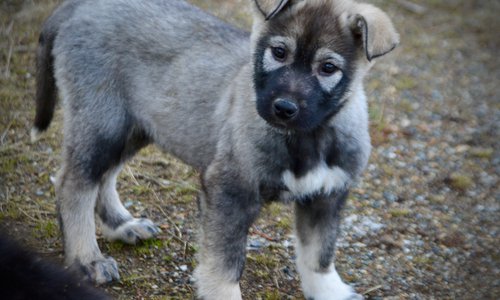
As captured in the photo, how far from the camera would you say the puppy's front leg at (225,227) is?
Result: 141 inches

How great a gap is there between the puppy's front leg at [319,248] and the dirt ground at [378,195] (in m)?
0.19

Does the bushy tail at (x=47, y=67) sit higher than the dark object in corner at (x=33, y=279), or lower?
lower

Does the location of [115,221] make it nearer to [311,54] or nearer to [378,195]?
[311,54]

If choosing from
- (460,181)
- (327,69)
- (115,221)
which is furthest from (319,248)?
(460,181)

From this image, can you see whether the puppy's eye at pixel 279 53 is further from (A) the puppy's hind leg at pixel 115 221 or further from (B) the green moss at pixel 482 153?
(B) the green moss at pixel 482 153

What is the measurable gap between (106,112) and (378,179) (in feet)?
7.51

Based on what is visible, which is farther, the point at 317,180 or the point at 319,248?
the point at 319,248

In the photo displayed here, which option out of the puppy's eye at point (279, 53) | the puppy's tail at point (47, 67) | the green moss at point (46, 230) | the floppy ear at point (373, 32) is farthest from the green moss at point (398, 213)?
the puppy's tail at point (47, 67)

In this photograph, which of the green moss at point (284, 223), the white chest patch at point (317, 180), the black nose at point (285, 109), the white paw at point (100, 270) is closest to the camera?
the black nose at point (285, 109)

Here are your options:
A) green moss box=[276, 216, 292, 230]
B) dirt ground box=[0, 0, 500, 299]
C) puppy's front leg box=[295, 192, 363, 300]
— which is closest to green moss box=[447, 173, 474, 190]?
dirt ground box=[0, 0, 500, 299]

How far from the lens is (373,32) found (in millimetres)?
3453

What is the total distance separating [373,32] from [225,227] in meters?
1.16

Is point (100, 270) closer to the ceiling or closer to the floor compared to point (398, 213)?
closer to the ceiling

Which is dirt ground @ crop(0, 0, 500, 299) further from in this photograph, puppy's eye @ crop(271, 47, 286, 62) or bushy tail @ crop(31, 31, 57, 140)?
puppy's eye @ crop(271, 47, 286, 62)
